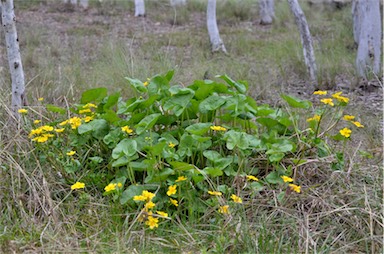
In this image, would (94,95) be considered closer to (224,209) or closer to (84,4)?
(224,209)

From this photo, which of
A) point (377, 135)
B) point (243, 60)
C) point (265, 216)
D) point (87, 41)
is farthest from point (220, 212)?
point (87, 41)

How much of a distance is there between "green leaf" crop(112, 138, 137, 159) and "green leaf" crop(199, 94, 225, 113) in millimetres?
526

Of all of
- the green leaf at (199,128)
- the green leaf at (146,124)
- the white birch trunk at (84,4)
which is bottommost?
the green leaf at (199,128)

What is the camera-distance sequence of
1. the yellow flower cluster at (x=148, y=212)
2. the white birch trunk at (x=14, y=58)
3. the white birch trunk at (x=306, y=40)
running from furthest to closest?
1. the white birch trunk at (x=306, y=40)
2. the white birch trunk at (x=14, y=58)
3. the yellow flower cluster at (x=148, y=212)

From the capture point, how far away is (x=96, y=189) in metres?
3.15

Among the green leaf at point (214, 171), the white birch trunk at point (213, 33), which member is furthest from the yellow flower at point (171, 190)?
the white birch trunk at point (213, 33)

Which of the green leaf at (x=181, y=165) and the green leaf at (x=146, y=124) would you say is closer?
the green leaf at (x=181, y=165)

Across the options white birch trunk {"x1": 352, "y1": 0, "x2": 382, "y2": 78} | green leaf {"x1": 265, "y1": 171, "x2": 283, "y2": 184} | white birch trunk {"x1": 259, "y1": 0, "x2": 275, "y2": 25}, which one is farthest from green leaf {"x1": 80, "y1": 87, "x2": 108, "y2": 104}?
white birch trunk {"x1": 259, "y1": 0, "x2": 275, "y2": 25}

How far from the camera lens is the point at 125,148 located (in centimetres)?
296

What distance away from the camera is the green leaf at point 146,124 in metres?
3.07

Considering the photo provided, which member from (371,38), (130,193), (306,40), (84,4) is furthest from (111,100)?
(84,4)

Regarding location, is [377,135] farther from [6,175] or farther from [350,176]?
[6,175]

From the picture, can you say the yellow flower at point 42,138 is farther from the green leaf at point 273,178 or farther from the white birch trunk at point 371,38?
the white birch trunk at point 371,38

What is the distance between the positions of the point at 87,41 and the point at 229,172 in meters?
8.36
